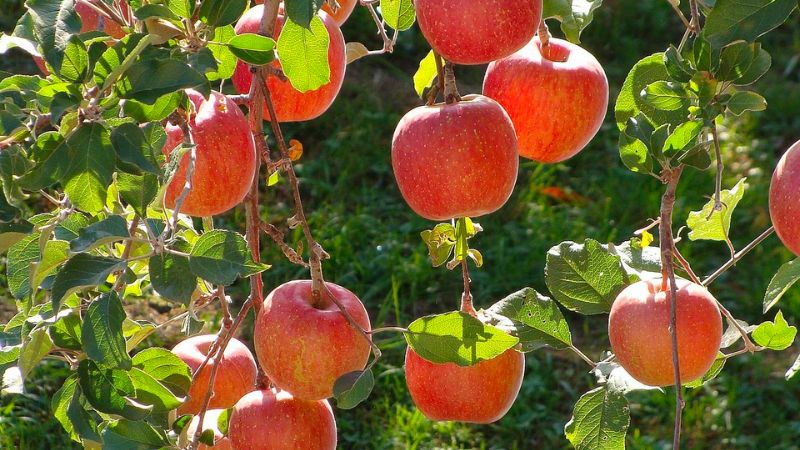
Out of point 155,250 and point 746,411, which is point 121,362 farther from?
point 746,411

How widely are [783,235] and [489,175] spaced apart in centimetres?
28

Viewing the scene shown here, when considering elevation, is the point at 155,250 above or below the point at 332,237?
above

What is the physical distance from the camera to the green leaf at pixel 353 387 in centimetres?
101

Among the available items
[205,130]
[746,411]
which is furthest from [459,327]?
[746,411]

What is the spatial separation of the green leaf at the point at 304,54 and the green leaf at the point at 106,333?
253 mm

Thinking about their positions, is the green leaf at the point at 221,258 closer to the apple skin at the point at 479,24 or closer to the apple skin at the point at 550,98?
the apple skin at the point at 479,24

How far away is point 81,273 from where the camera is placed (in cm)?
82

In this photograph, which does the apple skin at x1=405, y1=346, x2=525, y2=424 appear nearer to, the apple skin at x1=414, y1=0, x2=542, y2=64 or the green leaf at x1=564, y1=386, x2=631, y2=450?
the green leaf at x1=564, y1=386, x2=631, y2=450

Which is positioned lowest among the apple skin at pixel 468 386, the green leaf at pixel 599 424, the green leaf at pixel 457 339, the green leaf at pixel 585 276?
the apple skin at pixel 468 386

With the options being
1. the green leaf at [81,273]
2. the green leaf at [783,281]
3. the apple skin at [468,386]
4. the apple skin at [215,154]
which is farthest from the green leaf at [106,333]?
the green leaf at [783,281]

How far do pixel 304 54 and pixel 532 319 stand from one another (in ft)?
1.28

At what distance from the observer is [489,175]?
109 cm

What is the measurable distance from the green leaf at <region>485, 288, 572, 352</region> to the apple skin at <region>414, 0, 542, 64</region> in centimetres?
29

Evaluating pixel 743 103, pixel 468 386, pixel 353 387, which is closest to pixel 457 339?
pixel 353 387
